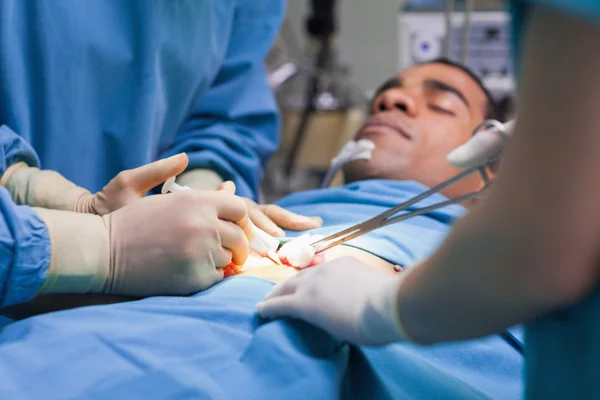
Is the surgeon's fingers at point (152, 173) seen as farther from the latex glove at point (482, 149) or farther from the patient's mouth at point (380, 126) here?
the patient's mouth at point (380, 126)

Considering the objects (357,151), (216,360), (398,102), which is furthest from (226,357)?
(398,102)

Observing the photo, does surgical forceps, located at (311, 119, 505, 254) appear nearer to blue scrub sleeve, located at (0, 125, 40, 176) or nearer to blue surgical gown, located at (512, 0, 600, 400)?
blue surgical gown, located at (512, 0, 600, 400)

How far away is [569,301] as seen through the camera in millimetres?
427

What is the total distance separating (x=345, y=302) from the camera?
2.02 ft

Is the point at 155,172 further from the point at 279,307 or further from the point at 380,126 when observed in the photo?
the point at 380,126

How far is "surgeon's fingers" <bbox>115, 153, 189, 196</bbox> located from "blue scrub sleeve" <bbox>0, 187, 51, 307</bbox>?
199 millimetres

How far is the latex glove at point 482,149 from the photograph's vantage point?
74cm

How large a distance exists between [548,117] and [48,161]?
102 cm

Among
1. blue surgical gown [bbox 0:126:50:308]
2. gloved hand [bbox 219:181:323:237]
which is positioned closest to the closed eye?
gloved hand [bbox 219:181:323:237]

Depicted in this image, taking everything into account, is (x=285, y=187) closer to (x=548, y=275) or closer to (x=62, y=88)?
(x=62, y=88)

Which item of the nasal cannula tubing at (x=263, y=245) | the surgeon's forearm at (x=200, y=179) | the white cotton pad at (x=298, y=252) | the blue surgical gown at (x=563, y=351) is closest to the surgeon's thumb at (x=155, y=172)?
the nasal cannula tubing at (x=263, y=245)

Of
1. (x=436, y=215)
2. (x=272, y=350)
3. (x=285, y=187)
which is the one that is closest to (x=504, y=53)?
(x=436, y=215)

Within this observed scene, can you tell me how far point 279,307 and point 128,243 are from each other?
22 centimetres

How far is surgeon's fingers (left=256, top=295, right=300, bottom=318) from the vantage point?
701 mm
